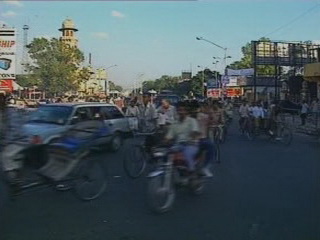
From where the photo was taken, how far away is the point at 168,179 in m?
7.50

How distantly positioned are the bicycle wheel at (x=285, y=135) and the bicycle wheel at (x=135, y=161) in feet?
30.2

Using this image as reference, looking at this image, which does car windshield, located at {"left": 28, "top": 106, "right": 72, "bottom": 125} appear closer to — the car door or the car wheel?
the car door

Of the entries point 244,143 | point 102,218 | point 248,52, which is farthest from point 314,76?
point 248,52

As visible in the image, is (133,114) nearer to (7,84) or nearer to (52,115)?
(52,115)

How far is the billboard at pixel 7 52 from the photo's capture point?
47031mm

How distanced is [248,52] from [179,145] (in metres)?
106

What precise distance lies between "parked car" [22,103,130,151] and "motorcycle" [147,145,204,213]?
3.71 meters

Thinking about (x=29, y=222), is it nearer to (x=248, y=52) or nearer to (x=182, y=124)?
(x=182, y=124)

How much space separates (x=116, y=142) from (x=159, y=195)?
8.51 m

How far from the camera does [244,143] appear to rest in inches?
760

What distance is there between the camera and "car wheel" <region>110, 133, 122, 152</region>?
51.1 ft

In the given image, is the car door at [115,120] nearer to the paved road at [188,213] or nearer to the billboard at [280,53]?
the paved road at [188,213]

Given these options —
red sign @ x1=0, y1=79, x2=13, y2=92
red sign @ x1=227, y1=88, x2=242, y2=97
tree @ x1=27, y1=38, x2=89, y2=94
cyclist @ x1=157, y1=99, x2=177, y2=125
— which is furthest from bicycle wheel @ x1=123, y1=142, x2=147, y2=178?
red sign @ x1=227, y1=88, x2=242, y2=97

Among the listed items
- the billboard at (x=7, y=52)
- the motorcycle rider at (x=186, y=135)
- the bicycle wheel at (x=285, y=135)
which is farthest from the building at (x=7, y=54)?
the motorcycle rider at (x=186, y=135)
